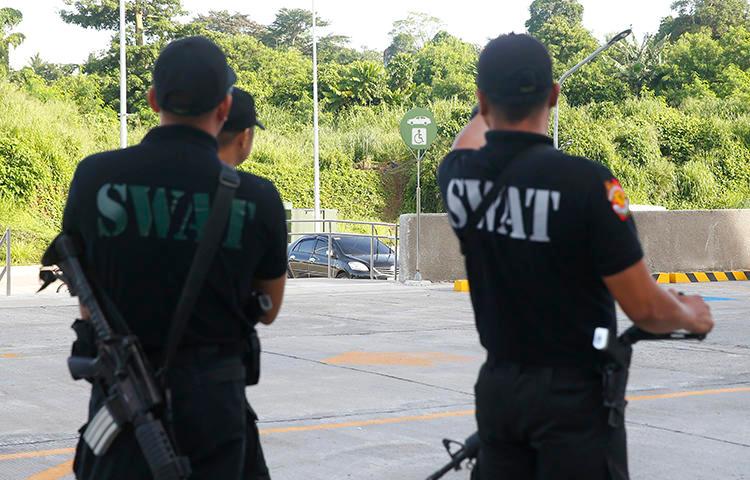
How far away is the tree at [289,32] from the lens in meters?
98.9

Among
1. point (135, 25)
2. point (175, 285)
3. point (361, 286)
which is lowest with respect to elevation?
point (361, 286)

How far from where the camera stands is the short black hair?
3.11m

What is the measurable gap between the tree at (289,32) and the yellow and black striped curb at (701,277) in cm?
8096

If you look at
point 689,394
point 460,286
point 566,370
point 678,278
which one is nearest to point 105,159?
point 566,370

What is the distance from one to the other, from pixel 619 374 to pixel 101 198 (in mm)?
1464

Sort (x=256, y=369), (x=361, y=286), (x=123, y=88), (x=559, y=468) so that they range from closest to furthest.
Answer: (x=559, y=468) < (x=256, y=369) < (x=361, y=286) < (x=123, y=88)

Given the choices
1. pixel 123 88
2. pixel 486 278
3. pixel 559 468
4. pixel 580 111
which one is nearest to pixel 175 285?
pixel 486 278

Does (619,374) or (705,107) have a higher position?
(705,107)

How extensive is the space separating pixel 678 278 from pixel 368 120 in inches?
1164

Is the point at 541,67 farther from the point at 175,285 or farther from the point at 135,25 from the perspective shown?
the point at 135,25

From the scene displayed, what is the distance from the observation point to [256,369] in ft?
11.2

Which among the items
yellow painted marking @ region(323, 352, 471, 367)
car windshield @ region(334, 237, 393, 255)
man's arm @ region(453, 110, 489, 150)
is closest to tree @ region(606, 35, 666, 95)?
car windshield @ region(334, 237, 393, 255)

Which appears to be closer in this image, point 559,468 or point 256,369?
point 559,468

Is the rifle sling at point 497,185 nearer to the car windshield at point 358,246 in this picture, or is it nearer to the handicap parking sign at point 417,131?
the handicap parking sign at point 417,131
